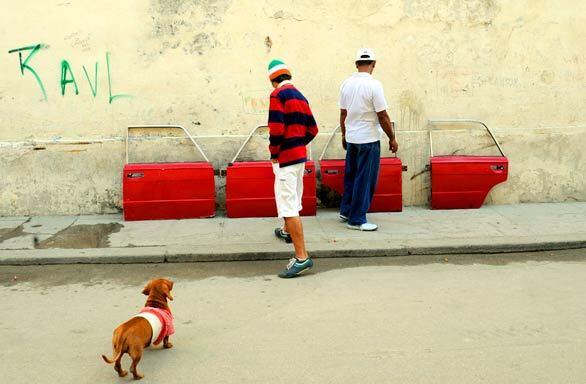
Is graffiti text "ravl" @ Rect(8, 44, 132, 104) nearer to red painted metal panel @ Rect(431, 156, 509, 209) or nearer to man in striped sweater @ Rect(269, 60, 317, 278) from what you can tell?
man in striped sweater @ Rect(269, 60, 317, 278)

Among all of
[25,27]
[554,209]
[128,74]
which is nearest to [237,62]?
[128,74]

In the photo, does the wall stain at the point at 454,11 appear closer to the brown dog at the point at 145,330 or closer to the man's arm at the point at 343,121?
the man's arm at the point at 343,121

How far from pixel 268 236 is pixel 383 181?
1580mm

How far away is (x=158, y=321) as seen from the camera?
432 cm

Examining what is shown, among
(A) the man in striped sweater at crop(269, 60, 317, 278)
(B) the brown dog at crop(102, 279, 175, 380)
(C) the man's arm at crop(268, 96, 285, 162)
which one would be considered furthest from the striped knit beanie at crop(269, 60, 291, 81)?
(B) the brown dog at crop(102, 279, 175, 380)

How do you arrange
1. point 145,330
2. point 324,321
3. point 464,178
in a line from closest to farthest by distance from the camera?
point 145,330, point 324,321, point 464,178

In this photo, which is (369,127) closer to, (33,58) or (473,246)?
(473,246)

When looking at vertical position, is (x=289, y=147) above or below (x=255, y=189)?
above

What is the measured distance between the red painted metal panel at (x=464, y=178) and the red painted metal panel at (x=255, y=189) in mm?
1397

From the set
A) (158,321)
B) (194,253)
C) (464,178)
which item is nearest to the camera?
(158,321)

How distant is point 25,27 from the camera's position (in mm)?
7996

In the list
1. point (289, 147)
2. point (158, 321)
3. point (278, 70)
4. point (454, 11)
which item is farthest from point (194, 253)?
point (454, 11)

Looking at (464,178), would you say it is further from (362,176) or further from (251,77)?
(251,77)

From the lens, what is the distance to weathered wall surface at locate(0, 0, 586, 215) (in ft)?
26.5
